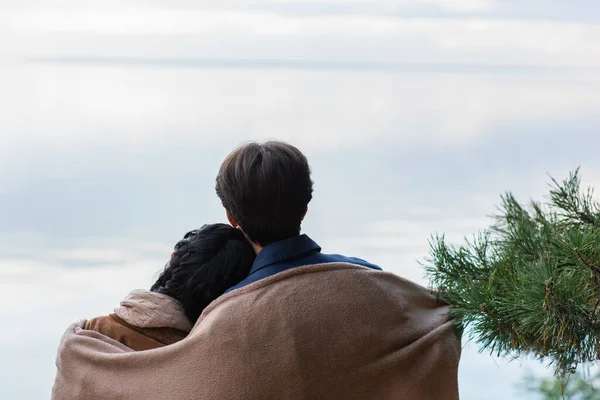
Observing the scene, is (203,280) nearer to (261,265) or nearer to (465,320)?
(261,265)

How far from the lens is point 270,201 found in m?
1.31

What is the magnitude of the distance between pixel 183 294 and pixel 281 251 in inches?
7.5

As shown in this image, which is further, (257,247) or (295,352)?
(257,247)

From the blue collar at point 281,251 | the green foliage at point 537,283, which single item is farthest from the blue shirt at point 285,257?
the green foliage at point 537,283

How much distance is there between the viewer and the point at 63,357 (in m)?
1.35

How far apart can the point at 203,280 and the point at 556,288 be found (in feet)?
1.85

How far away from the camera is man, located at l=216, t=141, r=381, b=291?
1312 millimetres

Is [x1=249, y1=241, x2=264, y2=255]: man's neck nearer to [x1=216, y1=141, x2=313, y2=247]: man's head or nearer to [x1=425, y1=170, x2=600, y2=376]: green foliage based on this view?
[x1=216, y1=141, x2=313, y2=247]: man's head

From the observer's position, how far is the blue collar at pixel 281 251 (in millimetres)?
1315

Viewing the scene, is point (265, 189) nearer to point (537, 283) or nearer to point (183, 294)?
point (183, 294)

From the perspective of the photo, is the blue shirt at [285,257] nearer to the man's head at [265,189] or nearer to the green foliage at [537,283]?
the man's head at [265,189]

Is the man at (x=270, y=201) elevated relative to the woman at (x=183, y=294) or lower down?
elevated

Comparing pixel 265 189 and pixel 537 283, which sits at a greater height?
pixel 265 189

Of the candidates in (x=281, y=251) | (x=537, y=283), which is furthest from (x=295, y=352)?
(x=537, y=283)
